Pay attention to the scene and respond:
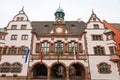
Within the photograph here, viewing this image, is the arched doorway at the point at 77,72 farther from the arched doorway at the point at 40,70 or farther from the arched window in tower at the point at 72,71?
the arched doorway at the point at 40,70

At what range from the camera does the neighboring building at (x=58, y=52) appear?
30.2m

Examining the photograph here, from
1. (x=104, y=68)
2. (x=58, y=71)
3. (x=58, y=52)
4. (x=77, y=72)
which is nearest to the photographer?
(x=104, y=68)

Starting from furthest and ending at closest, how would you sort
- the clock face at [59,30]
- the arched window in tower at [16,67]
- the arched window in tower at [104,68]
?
the clock face at [59,30] < the arched window in tower at [16,67] < the arched window in tower at [104,68]

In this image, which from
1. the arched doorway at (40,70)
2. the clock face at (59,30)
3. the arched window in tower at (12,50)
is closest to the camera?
the arched window in tower at (12,50)

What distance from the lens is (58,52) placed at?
33156 millimetres

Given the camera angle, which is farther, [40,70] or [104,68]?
[40,70]

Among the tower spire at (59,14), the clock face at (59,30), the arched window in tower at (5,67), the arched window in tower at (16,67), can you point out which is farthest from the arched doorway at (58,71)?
the tower spire at (59,14)

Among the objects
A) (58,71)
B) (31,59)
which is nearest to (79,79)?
(58,71)

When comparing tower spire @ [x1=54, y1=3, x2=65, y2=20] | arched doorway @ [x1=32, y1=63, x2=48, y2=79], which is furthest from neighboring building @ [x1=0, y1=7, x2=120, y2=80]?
tower spire @ [x1=54, y1=3, x2=65, y2=20]

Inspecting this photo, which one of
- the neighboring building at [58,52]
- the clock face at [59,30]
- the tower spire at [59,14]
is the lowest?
the neighboring building at [58,52]

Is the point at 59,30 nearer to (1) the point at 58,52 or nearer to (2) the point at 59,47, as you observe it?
(2) the point at 59,47

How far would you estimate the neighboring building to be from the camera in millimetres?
30188

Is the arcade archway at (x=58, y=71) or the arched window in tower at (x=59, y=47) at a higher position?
the arched window in tower at (x=59, y=47)

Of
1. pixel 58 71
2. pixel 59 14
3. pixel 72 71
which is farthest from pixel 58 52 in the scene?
pixel 59 14
